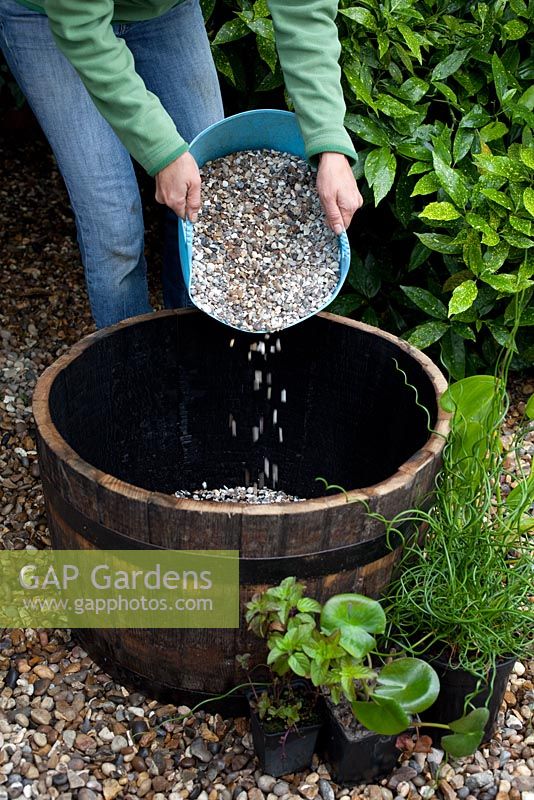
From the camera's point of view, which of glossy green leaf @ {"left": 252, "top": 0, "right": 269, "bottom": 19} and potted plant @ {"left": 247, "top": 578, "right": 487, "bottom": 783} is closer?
potted plant @ {"left": 247, "top": 578, "right": 487, "bottom": 783}

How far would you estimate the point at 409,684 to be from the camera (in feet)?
5.10

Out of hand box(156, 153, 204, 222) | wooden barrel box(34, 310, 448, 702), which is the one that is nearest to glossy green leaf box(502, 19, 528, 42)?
wooden barrel box(34, 310, 448, 702)

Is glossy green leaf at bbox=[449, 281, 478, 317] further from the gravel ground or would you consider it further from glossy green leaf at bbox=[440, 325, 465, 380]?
the gravel ground

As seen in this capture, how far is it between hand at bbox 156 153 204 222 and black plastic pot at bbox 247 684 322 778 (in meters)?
1.00

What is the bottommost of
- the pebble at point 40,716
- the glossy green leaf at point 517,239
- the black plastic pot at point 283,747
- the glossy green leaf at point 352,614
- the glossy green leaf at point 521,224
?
the pebble at point 40,716

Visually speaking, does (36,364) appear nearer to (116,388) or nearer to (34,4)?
(116,388)

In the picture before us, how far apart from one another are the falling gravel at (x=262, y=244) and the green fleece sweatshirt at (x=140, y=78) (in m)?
0.20

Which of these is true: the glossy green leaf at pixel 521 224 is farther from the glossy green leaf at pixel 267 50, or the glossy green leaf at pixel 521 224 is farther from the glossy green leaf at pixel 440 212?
the glossy green leaf at pixel 267 50

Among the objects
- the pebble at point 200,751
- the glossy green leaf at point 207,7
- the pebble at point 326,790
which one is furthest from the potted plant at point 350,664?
the glossy green leaf at point 207,7

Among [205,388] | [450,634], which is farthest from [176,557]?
[205,388]

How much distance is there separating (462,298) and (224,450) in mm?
776

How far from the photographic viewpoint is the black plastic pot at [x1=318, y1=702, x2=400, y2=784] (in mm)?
1631

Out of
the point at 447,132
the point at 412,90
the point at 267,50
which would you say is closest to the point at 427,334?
the point at 447,132

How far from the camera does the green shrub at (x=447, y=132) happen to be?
2447mm
